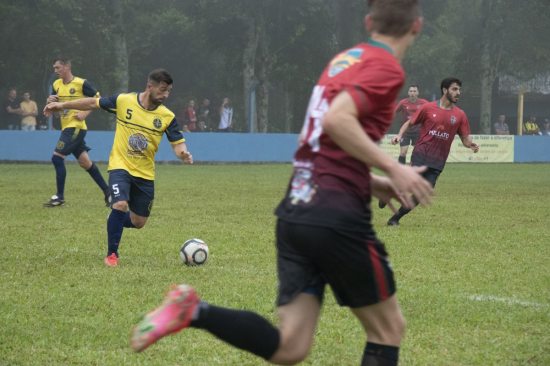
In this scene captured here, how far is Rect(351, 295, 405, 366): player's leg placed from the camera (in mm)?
4242

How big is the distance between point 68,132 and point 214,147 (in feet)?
59.0

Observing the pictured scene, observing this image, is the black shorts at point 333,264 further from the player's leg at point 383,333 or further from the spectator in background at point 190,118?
the spectator in background at point 190,118

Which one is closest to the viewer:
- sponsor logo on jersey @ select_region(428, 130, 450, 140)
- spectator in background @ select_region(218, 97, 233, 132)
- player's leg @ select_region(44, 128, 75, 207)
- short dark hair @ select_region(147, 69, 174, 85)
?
short dark hair @ select_region(147, 69, 174, 85)

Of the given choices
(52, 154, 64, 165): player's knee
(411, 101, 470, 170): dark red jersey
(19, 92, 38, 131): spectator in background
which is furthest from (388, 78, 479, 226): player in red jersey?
(19, 92, 38, 131): spectator in background

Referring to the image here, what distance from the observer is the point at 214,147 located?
33.7m

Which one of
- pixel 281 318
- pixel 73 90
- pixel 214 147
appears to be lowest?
pixel 214 147

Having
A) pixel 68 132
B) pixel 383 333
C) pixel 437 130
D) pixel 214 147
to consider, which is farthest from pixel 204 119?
pixel 383 333

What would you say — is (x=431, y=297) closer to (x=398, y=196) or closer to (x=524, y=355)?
(x=524, y=355)

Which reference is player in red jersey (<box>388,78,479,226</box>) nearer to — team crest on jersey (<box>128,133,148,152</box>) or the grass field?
the grass field

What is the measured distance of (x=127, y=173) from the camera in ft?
31.0

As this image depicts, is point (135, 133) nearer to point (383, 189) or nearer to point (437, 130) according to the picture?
point (437, 130)

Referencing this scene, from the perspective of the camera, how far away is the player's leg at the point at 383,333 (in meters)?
4.24

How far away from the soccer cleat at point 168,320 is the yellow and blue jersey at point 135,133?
5.51 meters

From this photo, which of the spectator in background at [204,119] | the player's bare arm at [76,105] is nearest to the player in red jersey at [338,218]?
the player's bare arm at [76,105]
